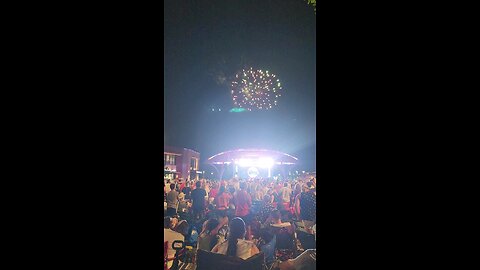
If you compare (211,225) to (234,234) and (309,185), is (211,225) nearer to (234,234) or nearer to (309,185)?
(234,234)

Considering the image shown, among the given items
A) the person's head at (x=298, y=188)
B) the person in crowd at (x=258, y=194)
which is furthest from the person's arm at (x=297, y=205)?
the person in crowd at (x=258, y=194)

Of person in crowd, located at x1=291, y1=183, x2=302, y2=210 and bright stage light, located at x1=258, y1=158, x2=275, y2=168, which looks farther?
bright stage light, located at x1=258, y1=158, x2=275, y2=168

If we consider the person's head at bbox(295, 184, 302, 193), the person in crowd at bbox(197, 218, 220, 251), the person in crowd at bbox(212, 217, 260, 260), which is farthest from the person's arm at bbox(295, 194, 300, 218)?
the person in crowd at bbox(197, 218, 220, 251)

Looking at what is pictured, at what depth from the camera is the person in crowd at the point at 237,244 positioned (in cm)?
327

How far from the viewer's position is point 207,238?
3.61 m

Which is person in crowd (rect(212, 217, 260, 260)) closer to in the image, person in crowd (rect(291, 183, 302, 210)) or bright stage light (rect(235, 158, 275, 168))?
person in crowd (rect(291, 183, 302, 210))

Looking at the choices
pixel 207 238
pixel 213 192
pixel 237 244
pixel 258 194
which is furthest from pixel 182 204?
pixel 237 244

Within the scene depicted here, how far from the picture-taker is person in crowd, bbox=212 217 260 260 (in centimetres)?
327

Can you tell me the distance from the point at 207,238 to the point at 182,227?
1.30 ft

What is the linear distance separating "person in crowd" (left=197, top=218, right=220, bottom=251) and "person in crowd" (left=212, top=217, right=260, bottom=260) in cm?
19
